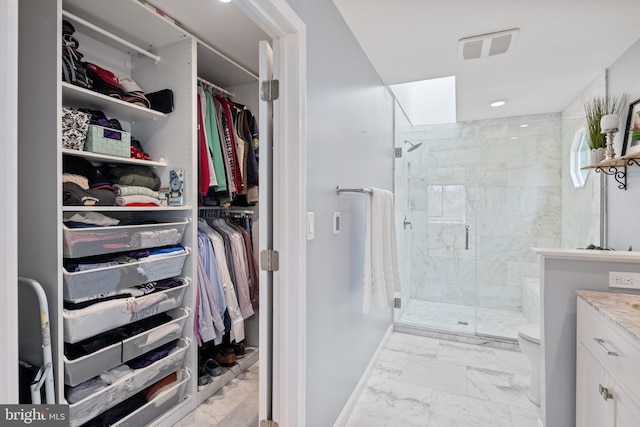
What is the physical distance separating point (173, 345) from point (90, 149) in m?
1.20

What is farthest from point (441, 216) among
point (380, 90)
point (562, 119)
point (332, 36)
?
point (332, 36)

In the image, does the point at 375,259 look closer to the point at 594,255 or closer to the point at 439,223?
the point at 594,255

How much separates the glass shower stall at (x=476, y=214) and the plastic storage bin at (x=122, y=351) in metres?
2.27

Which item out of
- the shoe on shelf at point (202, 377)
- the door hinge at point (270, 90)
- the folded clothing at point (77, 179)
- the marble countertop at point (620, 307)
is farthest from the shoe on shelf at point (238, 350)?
the marble countertop at point (620, 307)

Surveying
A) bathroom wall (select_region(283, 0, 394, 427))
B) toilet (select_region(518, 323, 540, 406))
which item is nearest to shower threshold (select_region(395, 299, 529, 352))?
toilet (select_region(518, 323, 540, 406))

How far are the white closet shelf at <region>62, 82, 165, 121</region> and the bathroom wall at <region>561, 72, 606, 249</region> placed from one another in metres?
3.27

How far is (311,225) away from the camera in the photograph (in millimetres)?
1481

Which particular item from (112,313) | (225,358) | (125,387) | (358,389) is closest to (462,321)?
(358,389)

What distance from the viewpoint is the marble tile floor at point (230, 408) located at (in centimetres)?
192

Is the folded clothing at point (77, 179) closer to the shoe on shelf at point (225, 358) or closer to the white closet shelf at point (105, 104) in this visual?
the white closet shelf at point (105, 104)

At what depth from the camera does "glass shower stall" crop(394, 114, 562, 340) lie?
3.52 meters

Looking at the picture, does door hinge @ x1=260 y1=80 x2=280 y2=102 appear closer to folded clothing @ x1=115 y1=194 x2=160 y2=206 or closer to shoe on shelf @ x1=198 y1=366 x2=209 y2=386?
folded clothing @ x1=115 y1=194 x2=160 y2=206

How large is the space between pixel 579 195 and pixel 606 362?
2259mm

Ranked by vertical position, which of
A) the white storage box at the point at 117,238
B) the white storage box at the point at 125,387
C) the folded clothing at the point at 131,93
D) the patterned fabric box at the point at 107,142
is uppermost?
the folded clothing at the point at 131,93
